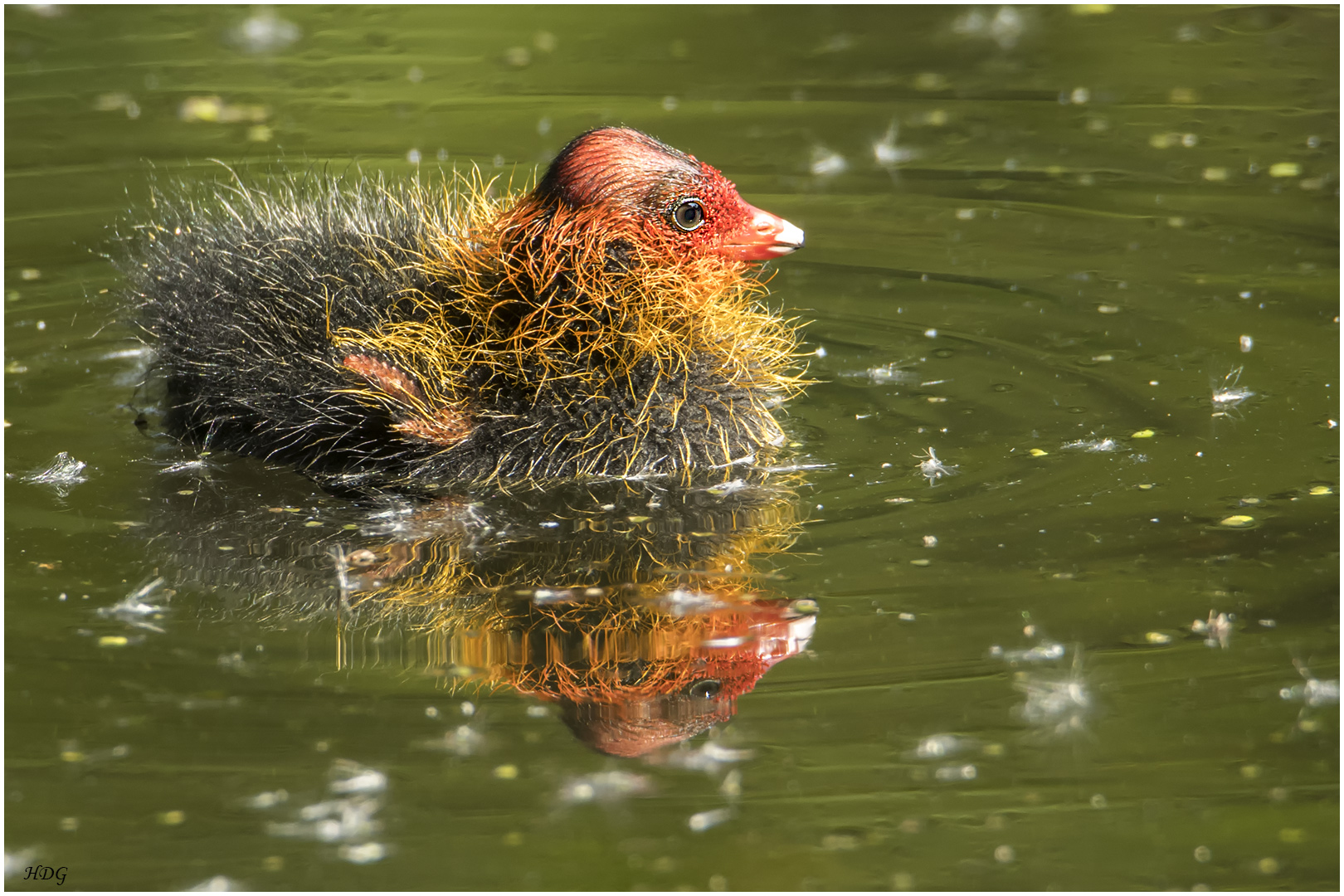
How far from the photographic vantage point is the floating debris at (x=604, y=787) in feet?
13.4

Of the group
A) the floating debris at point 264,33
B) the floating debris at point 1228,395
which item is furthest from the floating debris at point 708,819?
the floating debris at point 264,33

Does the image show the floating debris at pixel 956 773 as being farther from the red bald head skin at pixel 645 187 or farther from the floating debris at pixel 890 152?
the floating debris at pixel 890 152

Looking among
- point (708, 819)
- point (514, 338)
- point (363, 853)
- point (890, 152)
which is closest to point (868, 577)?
point (708, 819)

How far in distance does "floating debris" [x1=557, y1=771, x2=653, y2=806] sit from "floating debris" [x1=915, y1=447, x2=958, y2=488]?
1952mm

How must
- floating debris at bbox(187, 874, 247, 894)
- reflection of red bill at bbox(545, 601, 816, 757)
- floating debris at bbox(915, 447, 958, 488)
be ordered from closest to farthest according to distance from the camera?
floating debris at bbox(187, 874, 247, 894)
reflection of red bill at bbox(545, 601, 816, 757)
floating debris at bbox(915, 447, 958, 488)

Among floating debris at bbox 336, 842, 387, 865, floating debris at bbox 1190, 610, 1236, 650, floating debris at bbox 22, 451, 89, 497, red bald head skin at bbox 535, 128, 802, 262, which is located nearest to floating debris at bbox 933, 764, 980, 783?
floating debris at bbox 1190, 610, 1236, 650

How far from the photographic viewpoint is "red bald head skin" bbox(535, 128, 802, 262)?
18.2 feet

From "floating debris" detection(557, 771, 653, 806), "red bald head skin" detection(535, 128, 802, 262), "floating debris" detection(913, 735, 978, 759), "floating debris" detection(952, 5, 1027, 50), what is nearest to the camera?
"floating debris" detection(557, 771, 653, 806)

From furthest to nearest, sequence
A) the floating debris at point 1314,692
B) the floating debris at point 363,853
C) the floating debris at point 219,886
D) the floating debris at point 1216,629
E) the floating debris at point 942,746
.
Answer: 1. the floating debris at point 1216,629
2. the floating debris at point 1314,692
3. the floating debris at point 942,746
4. the floating debris at point 363,853
5. the floating debris at point 219,886

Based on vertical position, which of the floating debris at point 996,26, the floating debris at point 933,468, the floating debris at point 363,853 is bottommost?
the floating debris at point 363,853

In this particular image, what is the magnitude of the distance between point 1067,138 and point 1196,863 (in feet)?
21.9

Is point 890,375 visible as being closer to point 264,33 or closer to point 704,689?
point 704,689

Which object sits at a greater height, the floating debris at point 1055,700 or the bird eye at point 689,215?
the bird eye at point 689,215

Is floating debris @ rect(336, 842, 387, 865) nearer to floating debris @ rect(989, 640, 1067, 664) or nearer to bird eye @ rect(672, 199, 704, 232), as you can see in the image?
floating debris @ rect(989, 640, 1067, 664)
